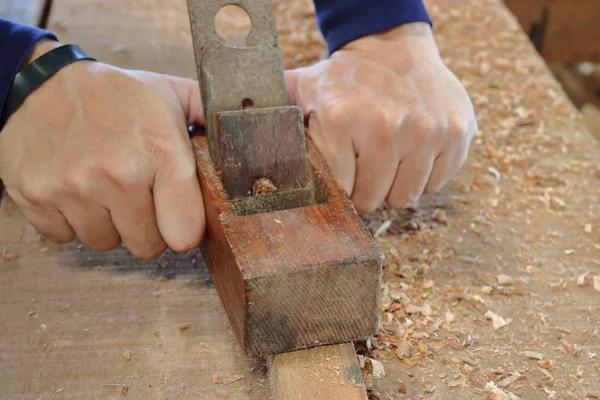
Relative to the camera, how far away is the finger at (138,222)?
1.01 meters

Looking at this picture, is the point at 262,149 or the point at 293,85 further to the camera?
the point at 293,85

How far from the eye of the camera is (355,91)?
112 centimetres

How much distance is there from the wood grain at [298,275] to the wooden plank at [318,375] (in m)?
0.02

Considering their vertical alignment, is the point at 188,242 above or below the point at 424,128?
below

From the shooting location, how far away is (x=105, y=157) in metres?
0.98

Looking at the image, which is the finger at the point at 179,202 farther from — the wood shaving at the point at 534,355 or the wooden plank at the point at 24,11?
the wooden plank at the point at 24,11

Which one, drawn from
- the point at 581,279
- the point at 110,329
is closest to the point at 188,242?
the point at 110,329

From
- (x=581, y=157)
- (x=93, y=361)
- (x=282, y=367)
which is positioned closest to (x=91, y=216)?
(x=93, y=361)

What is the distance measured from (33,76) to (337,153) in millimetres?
511

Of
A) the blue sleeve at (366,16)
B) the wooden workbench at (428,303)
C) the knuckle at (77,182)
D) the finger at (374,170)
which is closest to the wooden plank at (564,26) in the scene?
the wooden workbench at (428,303)

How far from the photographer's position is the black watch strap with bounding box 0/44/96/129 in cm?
102

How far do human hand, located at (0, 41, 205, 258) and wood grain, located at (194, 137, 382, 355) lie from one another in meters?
0.12

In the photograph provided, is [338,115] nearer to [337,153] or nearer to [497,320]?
[337,153]

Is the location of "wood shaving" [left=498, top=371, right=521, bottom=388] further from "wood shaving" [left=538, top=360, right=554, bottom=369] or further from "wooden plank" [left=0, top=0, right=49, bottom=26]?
"wooden plank" [left=0, top=0, right=49, bottom=26]
